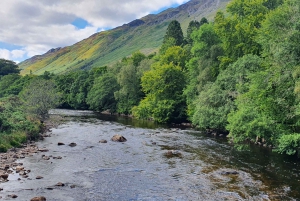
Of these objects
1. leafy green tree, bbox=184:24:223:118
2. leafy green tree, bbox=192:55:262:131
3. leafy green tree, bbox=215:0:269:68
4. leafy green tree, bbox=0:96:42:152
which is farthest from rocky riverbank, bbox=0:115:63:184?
leafy green tree, bbox=215:0:269:68

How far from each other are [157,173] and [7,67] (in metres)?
192

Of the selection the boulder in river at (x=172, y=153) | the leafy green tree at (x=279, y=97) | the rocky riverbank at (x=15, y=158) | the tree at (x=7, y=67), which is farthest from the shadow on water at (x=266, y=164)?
the tree at (x=7, y=67)

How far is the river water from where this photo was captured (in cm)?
1994

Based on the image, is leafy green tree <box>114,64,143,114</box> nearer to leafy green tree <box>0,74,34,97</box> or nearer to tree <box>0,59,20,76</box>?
leafy green tree <box>0,74,34,97</box>

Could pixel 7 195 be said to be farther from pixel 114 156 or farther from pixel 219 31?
pixel 219 31

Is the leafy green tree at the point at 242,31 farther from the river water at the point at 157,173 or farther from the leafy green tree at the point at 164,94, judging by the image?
the river water at the point at 157,173

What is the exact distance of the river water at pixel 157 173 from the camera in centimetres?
1994

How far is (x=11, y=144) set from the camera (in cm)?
3381

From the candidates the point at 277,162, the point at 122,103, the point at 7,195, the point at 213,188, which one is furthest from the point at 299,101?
the point at 122,103

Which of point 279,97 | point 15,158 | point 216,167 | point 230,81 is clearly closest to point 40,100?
point 15,158

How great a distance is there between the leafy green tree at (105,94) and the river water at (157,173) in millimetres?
57234

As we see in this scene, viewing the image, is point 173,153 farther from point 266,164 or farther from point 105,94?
point 105,94

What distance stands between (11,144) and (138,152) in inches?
596

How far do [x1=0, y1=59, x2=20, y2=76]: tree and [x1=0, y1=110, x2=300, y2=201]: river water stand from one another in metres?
173
